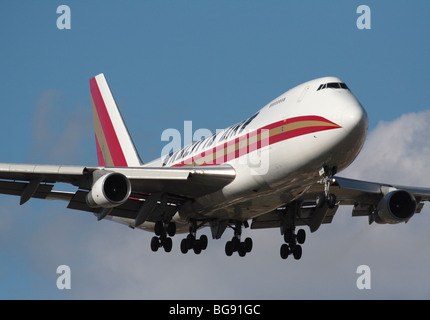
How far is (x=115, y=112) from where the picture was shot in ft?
167

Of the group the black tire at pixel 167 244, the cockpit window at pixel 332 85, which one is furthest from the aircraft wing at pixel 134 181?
the cockpit window at pixel 332 85

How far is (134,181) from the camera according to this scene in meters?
36.6

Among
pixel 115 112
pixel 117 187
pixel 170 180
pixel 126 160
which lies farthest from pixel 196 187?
pixel 115 112

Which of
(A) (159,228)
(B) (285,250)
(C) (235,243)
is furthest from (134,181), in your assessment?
(B) (285,250)

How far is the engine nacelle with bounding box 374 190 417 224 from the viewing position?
40531 millimetres

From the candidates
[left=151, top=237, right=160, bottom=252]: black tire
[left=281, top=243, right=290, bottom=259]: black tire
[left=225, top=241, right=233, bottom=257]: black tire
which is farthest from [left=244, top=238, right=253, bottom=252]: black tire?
[left=151, top=237, right=160, bottom=252]: black tire

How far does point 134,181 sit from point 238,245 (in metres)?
7.36

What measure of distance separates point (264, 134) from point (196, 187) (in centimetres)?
459

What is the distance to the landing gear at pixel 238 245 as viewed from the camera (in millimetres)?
41062

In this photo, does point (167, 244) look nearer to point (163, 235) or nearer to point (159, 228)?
point (163, 235)

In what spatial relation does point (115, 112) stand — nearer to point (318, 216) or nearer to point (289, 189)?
point (318, 216)

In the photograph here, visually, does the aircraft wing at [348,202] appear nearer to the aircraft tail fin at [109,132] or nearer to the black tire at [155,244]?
the black tire at [155,244]
